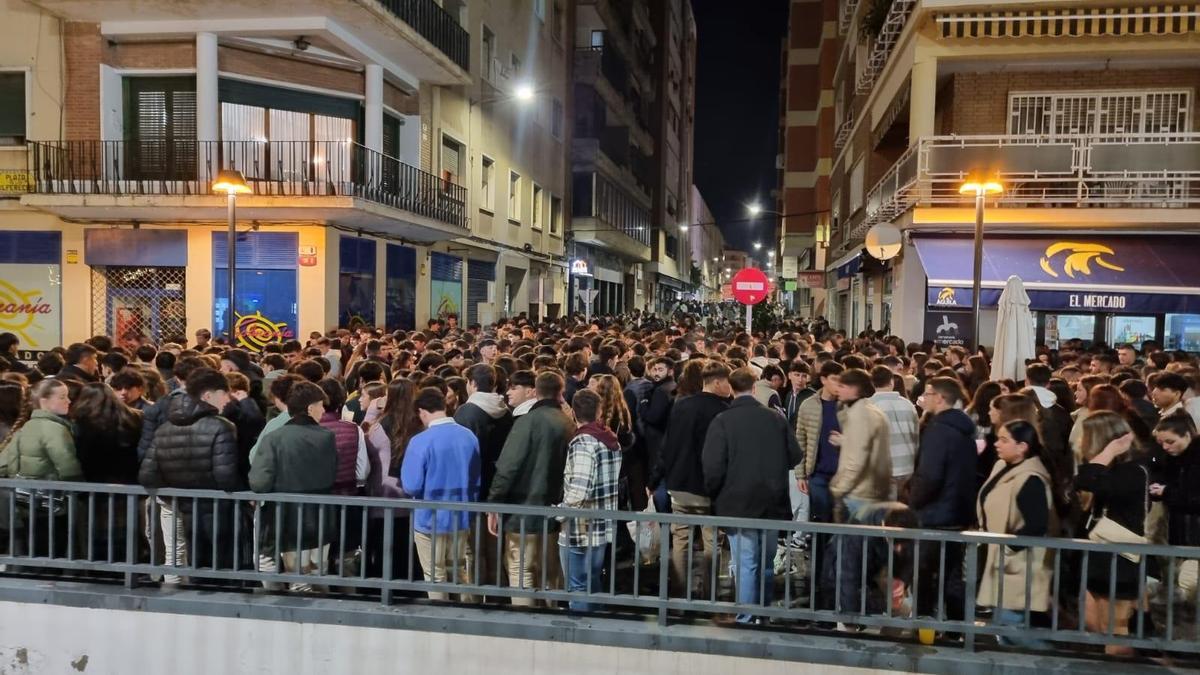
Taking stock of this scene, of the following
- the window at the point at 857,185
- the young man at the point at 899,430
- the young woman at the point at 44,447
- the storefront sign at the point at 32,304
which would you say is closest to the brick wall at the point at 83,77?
the storefront sign at the point at 32,304

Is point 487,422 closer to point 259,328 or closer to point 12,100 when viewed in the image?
point 259,328

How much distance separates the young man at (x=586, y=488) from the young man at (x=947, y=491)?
78.8 inches

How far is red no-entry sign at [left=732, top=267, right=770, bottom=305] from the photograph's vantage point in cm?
1519

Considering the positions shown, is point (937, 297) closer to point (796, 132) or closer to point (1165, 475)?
point (1165, 475)

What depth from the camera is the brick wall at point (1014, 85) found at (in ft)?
55.8

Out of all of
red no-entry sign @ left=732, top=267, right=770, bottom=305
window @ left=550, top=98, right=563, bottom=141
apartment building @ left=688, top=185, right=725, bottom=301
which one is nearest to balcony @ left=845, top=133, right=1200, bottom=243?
red no-entry sign @ left=732, top=267, right=770, bottom=305

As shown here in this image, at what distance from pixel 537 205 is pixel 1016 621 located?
29.9 metres

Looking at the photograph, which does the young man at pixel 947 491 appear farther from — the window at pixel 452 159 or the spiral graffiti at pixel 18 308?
the window at pixel 452 159

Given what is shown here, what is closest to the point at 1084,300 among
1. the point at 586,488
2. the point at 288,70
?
the point at 586,488

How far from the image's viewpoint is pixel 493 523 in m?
5.54

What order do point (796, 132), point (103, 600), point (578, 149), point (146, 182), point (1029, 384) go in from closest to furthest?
1. point (103, 600)
2. point (1029, 384)
3. point (146, 182)
4. point (578, 149)
5. point (796, 132)

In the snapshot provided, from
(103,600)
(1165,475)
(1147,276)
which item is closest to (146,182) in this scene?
(103,600)

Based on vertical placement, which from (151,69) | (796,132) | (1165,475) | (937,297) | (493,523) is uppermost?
(796,132)

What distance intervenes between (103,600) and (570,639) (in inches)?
115
